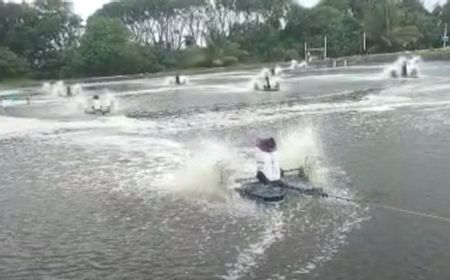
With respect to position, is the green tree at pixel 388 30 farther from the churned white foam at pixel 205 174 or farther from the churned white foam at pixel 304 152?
the churned white foam at pixel 205 174

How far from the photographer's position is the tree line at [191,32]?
144 m

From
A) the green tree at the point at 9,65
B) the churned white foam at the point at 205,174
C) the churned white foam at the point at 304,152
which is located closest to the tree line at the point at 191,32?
the green tree at the point at 9,65

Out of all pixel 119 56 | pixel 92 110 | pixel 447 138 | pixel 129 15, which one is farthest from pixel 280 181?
pixel 129 15

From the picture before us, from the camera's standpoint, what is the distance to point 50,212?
1133 inches

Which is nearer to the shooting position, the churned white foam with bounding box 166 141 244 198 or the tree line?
the churned white foam with bounding box 166 141 244 198

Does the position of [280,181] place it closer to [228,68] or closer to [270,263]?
[270,263]

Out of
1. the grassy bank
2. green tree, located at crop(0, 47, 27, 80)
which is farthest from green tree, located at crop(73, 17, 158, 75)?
green tree, located at crop(0, 47, 27, 80)

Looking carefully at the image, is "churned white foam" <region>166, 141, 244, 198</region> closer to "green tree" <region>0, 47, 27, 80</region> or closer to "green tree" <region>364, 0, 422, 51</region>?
"green tree" <region>0, 47, 27, 80</region>

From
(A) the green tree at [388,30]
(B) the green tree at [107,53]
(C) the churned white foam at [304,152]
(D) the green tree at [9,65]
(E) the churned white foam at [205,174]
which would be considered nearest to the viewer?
(E) the churned white foam at [205,174]

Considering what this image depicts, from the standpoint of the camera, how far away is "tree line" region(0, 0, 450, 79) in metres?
144

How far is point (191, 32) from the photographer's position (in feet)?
590

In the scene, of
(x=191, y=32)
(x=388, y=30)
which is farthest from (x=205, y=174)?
(x=191, y=32)

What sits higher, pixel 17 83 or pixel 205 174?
pixel 205 174

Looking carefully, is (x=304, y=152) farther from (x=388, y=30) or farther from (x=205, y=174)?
(x=388, y=30)
